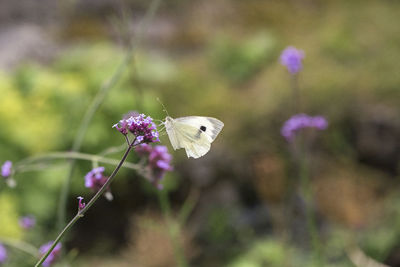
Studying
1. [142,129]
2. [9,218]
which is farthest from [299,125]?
[9,218]

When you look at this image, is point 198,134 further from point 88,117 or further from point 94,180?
point 88,117

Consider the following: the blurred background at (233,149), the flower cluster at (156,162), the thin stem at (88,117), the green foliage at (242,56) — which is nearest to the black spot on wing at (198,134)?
the flower cluster at (156,162)

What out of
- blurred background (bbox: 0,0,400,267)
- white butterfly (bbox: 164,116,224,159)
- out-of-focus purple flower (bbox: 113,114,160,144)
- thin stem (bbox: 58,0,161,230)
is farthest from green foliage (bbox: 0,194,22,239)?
out-of-focus purple flower (bbox: 113,114,160,144)

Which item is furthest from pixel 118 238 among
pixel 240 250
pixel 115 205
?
pixel 240 250

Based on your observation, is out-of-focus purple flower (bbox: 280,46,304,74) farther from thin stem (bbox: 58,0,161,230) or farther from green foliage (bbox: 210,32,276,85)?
green foliage (bbox: 210,32,276,85)

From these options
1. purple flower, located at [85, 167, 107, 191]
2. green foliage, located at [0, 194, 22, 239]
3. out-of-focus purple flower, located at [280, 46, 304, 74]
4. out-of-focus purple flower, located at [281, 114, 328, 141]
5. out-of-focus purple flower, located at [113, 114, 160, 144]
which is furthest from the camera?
green foliage, located at [0, 194, 22, 239]

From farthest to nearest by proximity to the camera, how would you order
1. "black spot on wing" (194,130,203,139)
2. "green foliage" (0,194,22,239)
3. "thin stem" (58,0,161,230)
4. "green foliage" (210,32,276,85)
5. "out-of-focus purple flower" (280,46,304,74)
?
"green foliage" (210,32,276,85) < "green foliage" (0,194,22,239) < "out-of-focus purple flower" (280,46,304,74) < "thin stem" (58,0,161,230) < "black spot on wing" (194,130,203,139)

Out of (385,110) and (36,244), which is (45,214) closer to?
(36,244)
